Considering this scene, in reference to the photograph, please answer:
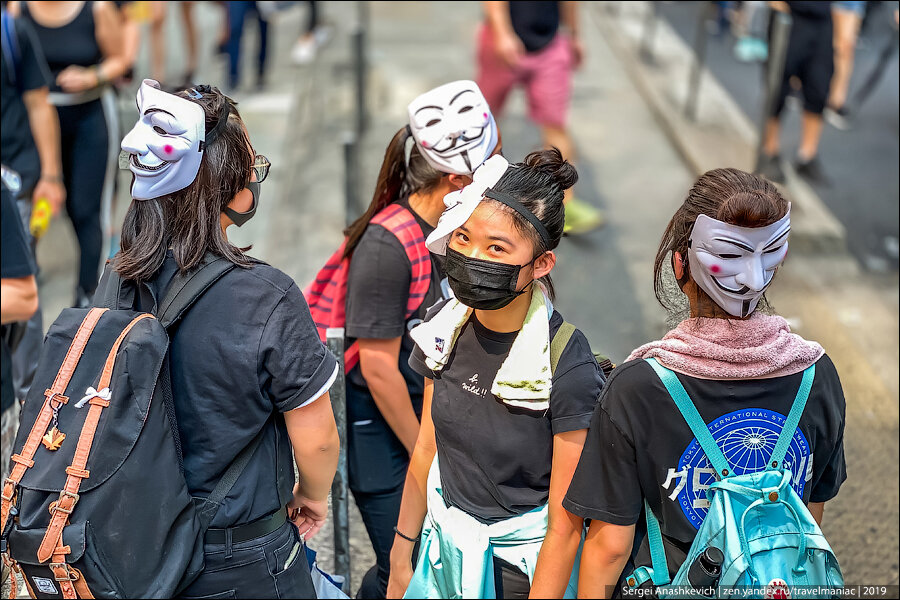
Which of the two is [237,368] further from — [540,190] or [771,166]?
[771,166]

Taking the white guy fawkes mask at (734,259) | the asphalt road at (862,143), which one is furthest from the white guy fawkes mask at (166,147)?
the asphalt road at (862,143)

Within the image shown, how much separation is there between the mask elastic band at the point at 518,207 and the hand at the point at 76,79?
142 inches

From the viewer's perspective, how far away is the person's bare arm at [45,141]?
4.57 m

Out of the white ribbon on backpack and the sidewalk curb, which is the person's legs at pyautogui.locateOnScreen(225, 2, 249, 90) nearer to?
the sidewalk curb

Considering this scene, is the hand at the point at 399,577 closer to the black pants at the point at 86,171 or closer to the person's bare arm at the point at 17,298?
the person's bare arm at the point at 17,298

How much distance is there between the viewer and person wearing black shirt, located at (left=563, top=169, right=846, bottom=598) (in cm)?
202

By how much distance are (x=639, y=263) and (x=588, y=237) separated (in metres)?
0.50

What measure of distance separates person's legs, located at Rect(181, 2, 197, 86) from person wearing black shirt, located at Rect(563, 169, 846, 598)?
7579mm

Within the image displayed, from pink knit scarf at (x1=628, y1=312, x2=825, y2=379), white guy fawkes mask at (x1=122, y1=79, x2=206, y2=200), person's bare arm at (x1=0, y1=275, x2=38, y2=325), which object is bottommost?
person's bare arm at (x1=0, y1=275, x2=38, y2=325)

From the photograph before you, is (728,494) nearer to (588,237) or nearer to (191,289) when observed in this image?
(191,289)

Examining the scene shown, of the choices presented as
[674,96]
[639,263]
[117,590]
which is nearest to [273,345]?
[117,590]

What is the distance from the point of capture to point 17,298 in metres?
3.26

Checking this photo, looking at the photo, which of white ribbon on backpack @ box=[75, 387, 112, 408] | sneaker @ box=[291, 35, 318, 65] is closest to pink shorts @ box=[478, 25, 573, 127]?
sneaker @ box=[291, 35, 318, 65]

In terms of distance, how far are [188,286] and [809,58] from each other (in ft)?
20.4
